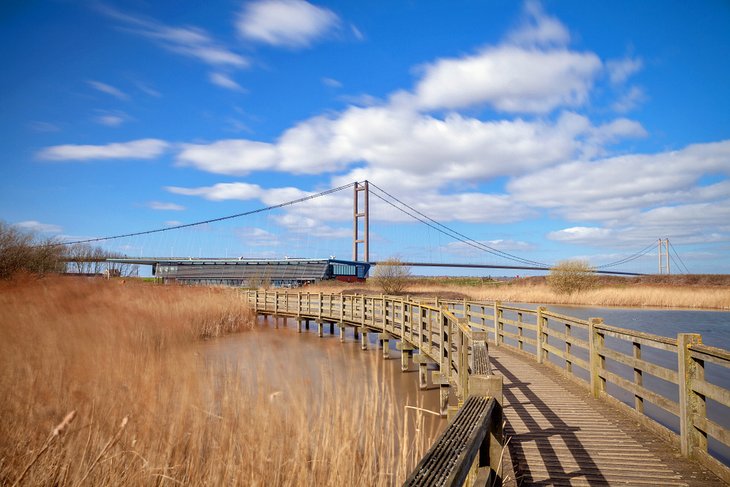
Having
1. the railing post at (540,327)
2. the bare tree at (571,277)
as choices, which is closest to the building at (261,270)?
the bare tree at (571,277)

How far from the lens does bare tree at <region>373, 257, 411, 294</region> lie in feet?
134

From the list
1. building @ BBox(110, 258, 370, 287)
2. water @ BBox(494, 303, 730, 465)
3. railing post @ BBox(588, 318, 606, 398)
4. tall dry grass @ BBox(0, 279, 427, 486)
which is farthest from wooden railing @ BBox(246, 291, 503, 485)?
building @ BBox(110, 258, 370, 287)

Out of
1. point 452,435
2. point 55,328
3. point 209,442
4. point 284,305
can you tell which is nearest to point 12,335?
point 55,328

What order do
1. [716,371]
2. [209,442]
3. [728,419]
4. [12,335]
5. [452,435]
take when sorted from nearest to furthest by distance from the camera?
[452,435] → [209,442] → [12,335] → [728,419] → [716,371]

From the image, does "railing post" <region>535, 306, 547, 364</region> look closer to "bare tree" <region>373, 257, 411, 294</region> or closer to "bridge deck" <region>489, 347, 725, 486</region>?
"bridge deck" <region>489, 347, 725, 486</region>

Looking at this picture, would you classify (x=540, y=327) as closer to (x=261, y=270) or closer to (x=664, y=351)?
(x=664, y=351)

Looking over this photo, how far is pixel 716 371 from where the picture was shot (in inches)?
514

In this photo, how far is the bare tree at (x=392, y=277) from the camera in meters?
40.8

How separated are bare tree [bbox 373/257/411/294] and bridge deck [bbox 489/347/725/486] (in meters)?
33.5

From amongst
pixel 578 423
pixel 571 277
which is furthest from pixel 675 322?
pixel 578 423

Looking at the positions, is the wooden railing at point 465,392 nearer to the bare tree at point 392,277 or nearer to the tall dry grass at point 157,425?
the tall dry grass at point 157,425

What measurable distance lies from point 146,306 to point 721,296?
31.3 metres

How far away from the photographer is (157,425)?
485cm

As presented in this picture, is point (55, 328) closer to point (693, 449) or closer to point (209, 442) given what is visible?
point (209, 442)
